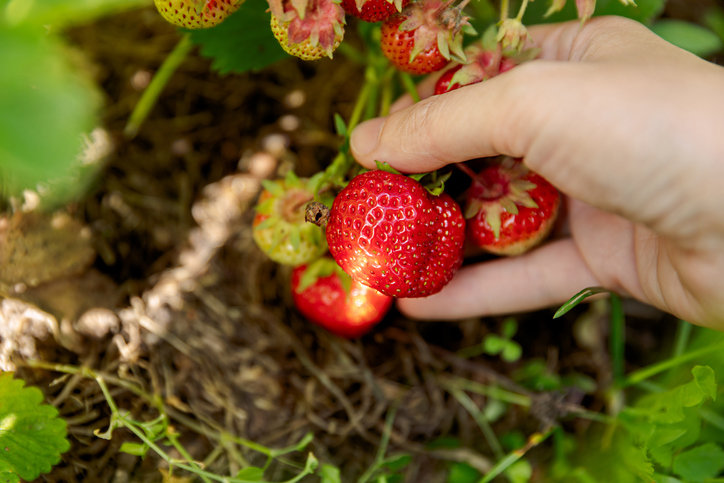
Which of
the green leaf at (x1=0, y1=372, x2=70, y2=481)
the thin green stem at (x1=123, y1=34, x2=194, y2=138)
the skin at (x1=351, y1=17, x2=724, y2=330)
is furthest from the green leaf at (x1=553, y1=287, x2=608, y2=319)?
the thin green stem at (x1=123, y1=34, x2=194, y2=138)

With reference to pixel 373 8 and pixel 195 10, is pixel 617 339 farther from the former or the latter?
pixel 195 10

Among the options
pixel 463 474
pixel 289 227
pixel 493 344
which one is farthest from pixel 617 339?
pixel 289 227

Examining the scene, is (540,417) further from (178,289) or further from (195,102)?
(195,102)

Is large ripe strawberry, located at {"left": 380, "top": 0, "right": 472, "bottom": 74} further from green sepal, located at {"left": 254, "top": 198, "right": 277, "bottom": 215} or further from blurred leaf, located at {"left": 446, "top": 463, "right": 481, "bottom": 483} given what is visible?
blurred leaf, located at {"left": 446, "top": 463, "right": 481, "bottom": 483}

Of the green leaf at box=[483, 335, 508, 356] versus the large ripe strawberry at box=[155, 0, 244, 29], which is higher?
the large ripe strawberry at box=[155, 0, 244, 29]

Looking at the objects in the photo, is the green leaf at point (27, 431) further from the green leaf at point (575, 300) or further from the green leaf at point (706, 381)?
the green leaf at point (706, 381)

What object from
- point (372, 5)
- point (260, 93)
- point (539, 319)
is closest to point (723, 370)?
point (539, 319)
